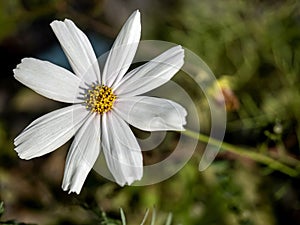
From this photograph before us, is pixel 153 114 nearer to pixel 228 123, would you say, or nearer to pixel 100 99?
pixel 100 99

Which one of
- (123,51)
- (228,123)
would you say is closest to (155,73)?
(123,51)

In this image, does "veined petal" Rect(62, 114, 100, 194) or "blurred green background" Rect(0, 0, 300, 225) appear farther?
"blurred green background" Rect(0, 0, 300, 225)

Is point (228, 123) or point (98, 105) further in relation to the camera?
point (228, 123)

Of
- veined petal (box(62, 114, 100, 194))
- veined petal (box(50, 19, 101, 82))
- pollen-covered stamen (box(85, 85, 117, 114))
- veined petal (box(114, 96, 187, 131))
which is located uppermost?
veined petal (box(50, 19, 101, 82))

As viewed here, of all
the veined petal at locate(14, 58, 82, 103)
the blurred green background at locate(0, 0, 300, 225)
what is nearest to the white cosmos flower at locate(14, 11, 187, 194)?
the veined petal at locate(14, 58, 82, 103)

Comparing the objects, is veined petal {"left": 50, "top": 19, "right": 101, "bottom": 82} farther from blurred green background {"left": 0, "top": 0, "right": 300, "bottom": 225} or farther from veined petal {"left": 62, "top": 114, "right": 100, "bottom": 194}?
blurred green background {"left": 0, "top": 0, "right": 300, "bottom": 225}

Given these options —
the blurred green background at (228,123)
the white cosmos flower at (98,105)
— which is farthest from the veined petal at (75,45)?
the blurred green background at (228,123)
